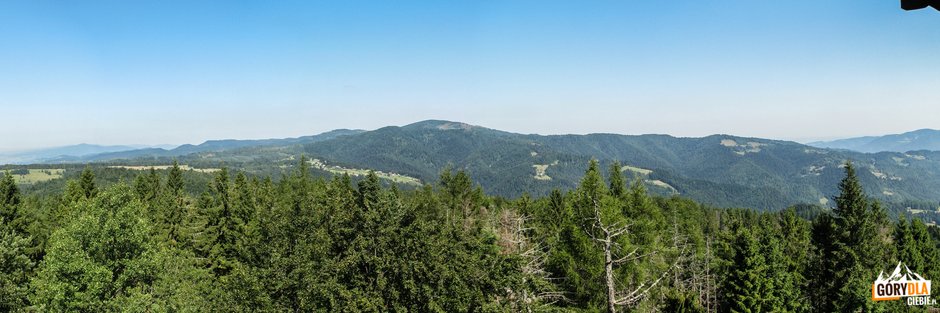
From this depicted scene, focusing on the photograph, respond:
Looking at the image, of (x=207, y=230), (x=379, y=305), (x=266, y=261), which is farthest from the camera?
(x=207, y=230)

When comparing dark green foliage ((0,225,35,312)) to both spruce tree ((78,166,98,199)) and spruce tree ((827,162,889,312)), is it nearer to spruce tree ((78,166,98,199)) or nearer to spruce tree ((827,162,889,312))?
spruce tree ((78,166,98,199))

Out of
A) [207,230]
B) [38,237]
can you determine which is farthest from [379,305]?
[38,237]

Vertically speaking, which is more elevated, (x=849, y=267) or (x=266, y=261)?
(x=266, y=261)

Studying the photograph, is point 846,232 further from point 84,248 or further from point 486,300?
point 84,248

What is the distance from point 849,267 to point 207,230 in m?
54.6

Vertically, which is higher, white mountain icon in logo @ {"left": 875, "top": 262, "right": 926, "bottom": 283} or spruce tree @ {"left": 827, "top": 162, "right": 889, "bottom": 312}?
spruce tree @ {"left": 827, "top": 162, "right": 889, "bottom": 312}

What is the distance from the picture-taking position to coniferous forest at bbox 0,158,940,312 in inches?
864

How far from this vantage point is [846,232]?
35.8 meters

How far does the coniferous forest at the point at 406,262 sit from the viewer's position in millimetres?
21939

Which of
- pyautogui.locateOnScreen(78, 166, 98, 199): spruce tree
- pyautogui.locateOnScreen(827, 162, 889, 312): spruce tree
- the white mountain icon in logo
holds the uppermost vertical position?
pyautogui.locateOnScreen(78, 166, 98, 199): spruce tree

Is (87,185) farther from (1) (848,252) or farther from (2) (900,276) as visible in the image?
(2) (900,276)

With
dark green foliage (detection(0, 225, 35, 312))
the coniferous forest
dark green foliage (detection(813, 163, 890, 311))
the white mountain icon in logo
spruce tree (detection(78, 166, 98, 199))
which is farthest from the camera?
spruce tree (detection(78, 166, 98, 199))

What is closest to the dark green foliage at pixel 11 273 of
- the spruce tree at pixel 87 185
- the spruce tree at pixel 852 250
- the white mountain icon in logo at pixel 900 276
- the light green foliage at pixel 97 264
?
the light green foliage at pixel 97 264

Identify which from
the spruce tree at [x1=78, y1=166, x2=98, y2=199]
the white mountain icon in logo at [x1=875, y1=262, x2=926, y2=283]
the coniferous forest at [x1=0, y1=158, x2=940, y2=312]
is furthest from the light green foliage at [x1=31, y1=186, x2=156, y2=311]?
the white mountain icon in logo at [x1=875, y1=262, x2=926, y2=283]
